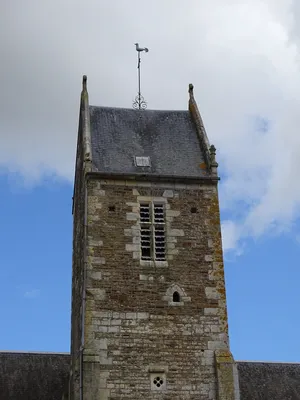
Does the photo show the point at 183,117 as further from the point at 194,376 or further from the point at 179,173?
the point at 194,376

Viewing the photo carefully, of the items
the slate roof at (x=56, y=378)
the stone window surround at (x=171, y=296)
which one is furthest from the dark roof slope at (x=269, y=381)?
the stone window surround at (x=171, y=296)

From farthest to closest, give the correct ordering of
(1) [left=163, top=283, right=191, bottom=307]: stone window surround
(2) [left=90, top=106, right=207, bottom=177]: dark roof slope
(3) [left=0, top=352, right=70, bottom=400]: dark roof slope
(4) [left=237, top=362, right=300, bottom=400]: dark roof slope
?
(4) [left=237, top=362, right=300, bottom=400]: dark roof slope < (3) [left=0, top=352, right=70, bottom=400]: dark roof slope < (2) [left=90, top=106, right=207, bottom=177]: dark roof slope < (1) [left=163, top=283, right=191, bottom=307]: stone window surround

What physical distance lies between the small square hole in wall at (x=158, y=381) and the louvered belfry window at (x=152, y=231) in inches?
137

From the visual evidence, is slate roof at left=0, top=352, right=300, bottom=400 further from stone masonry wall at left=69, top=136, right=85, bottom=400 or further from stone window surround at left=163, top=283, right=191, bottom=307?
stone window surround at left=163, top=283, right=191, bottom=307

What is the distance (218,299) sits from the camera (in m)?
22.2

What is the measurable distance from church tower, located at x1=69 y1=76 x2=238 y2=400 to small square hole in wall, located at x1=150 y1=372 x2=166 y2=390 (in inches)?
1.1

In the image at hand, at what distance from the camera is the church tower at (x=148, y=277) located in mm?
21016

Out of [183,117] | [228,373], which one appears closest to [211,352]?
[228,373]

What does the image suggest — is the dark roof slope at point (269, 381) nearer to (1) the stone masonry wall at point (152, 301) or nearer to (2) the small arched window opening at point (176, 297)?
(1) the stone masonry wall at point (152, 301)

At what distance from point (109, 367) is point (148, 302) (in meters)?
2.23

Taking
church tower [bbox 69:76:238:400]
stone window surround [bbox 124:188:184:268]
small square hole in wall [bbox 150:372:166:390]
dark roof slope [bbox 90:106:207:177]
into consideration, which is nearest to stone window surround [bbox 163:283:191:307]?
church tower [bbox 69:76:238:400]

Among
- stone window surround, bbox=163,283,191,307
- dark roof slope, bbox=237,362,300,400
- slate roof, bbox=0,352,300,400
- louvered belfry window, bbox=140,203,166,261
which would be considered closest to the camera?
stone window surround, bbox=163,283,191,307

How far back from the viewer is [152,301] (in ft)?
71.6

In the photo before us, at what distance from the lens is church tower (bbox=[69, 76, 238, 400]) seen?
68.9ft
